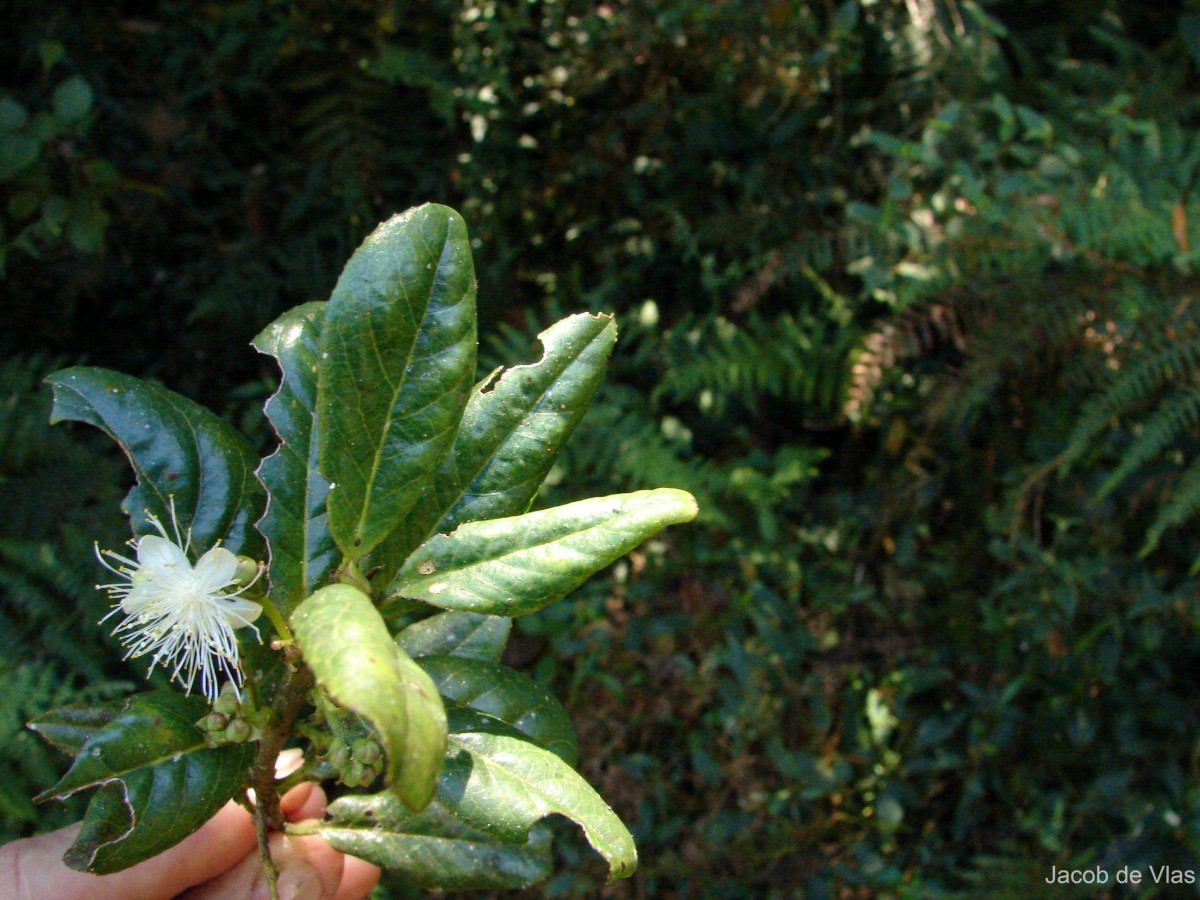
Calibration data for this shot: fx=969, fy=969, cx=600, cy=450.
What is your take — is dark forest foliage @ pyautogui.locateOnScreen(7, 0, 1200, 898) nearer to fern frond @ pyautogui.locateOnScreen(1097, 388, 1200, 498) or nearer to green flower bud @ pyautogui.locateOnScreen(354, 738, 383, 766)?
fern frond @ pyautogui.locateOnScreen(1097, 388, 1200, 498)

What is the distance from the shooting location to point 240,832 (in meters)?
0.98

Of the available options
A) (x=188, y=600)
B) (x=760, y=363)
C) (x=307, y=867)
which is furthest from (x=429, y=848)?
(x=760, y=363)

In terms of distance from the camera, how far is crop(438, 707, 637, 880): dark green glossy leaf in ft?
2.15

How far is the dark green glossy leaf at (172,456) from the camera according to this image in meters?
0.79

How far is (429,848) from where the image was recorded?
89 centimetres

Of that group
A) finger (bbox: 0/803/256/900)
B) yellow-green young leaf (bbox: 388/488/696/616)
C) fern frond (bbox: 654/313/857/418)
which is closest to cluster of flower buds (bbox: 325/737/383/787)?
yellow-green young leaf (bbox: 388/488/696/616)

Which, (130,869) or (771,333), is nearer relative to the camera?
(130,869)

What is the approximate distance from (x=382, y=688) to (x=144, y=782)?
30 centimetres

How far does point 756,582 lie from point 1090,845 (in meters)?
0.88

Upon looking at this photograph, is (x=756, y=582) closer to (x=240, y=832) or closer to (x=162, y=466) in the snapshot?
(x=240, y=832)

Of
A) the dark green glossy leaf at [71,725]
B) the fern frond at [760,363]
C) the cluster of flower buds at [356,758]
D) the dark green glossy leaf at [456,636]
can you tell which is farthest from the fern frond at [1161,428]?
the dark green glossy leaf at [71,725]

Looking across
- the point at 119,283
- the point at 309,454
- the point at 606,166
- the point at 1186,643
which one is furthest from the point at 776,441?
the point at 309,454

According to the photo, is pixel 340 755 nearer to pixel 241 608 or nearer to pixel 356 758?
pixel 356 758

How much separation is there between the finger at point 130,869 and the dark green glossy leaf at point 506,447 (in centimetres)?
41
